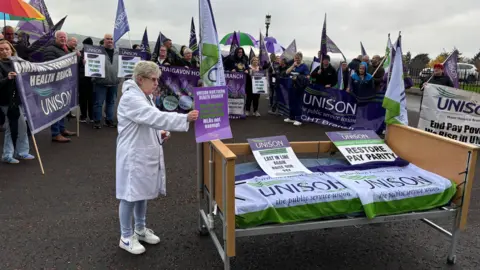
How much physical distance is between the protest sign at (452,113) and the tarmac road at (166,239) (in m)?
1.89

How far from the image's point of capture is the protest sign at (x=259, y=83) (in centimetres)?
1146

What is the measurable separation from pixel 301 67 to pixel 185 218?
288 inches

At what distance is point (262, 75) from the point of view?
1154 cm

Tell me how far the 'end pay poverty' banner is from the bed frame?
3605 millimetres

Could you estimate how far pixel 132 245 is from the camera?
143 inches

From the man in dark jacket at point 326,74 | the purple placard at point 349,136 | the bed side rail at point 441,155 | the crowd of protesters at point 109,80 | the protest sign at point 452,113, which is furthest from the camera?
the man in dark jacket at point 326,74

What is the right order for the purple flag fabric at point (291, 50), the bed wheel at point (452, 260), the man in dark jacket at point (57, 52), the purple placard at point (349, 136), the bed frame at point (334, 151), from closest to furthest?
1. the bed frame at point (334, 151)
2. the bed wheel at point (452, 260)
3. the purple placard at point (349, 136)
4. the man in dark jacket at point (57, 52)
5. the purple flag fabric at point (291, 50)

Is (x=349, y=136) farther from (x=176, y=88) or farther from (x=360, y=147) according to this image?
(x=176, y=88)

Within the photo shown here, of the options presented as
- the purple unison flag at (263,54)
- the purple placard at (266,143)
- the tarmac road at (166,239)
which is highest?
the purple unison flag at (263,54)

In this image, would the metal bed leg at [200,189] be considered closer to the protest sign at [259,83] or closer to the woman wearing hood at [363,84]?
the woman wearing hood at [363,84]

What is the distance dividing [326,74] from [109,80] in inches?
220

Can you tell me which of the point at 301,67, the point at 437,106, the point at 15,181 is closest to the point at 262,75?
the point at 301,67

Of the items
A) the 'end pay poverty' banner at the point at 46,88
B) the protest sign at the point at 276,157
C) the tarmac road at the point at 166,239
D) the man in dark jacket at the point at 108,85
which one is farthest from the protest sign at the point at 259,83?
the protest sign at the point at 276,157

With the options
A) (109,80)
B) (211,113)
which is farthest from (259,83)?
(211,113)
